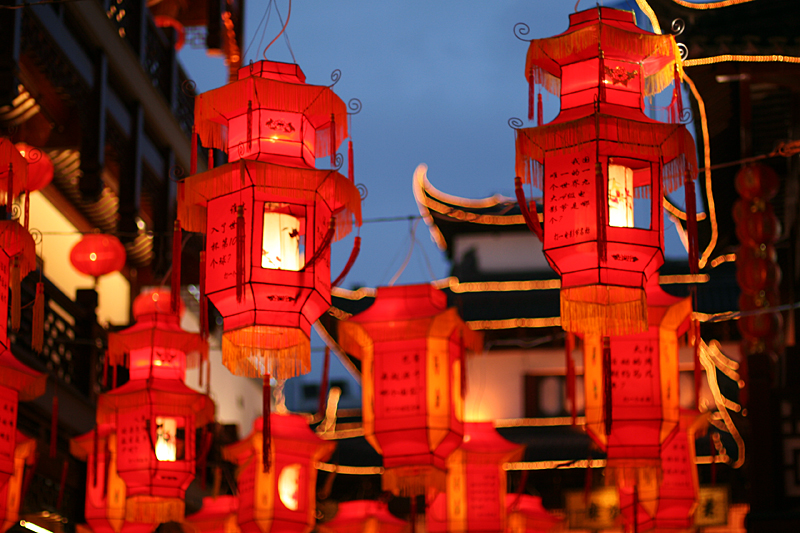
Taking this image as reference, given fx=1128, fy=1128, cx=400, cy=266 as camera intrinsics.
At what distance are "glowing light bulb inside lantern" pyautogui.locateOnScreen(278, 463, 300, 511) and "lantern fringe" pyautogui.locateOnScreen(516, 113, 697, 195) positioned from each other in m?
4.57

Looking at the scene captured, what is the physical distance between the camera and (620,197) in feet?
20.0

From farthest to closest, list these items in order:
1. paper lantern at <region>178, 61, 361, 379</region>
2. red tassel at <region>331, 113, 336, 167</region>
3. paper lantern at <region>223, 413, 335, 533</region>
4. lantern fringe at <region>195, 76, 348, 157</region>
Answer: paper lantern at <region>223, 413, 335, 533</region>
red tassel at <region>331, 113, 336, 167</region>
lantern fringe at <region>195, 76, 348, 157</region>
paper lantern at <region>178, 61, 361, 379</region>

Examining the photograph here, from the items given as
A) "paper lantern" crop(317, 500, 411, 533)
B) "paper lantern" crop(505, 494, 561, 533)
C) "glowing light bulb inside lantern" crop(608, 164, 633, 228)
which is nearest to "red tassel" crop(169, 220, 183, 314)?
"glowing light bulb inside lantern" crop(608, 164, 633, 228)

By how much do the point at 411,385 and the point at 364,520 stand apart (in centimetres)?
436

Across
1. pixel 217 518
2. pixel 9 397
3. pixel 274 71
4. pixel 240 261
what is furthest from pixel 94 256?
pixel 240 261

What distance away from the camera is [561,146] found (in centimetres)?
614

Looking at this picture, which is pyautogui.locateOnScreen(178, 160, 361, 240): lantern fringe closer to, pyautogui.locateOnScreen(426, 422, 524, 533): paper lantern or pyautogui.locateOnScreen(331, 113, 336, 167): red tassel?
pyautogui.locateOnScreen(331, 113, 336, 167): red tassel

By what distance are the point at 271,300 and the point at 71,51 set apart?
5913 mm

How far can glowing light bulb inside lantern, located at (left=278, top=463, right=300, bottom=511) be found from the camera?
9750 mm

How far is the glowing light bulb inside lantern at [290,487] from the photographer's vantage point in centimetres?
975

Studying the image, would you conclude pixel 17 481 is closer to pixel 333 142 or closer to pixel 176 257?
pixel 176 257

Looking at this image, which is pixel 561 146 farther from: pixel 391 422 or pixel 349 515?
pixel 349 515

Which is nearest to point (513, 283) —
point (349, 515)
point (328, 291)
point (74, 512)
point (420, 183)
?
point (420, 183)

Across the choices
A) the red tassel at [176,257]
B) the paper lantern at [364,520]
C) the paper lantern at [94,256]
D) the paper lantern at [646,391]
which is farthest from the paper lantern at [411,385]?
the paper lantern at [94,256]
